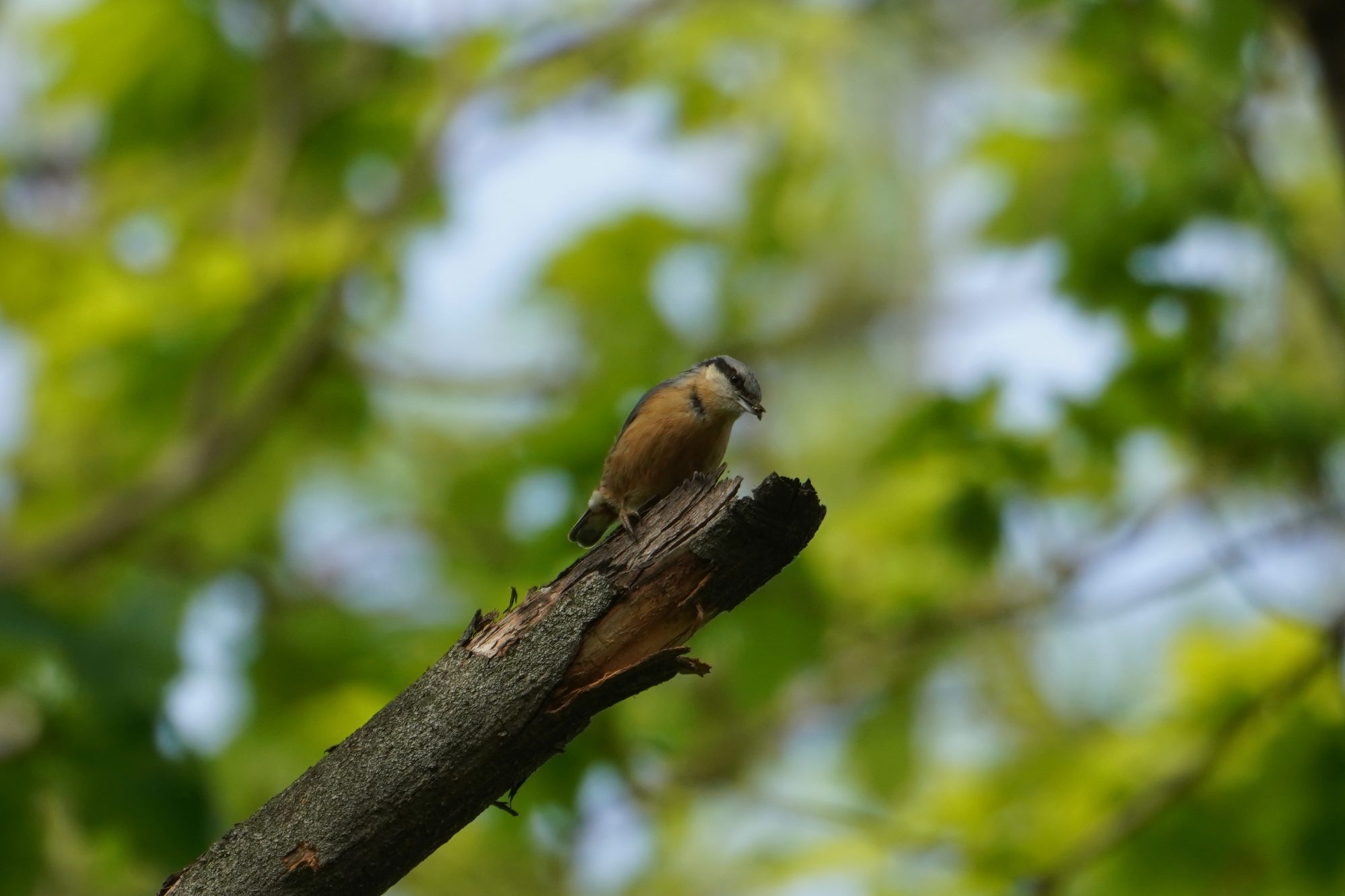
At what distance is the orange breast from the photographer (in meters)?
3.85

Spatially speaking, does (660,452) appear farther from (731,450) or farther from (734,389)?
(731,450)

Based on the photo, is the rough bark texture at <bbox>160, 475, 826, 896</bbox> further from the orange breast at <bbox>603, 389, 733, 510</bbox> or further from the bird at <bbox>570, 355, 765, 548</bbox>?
the orange breast at <bbox>603, 389, 733, 510</bbox>

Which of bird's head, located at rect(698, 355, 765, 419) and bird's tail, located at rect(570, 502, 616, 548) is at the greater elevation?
bird's tail, located at rect(570, 502, 616, 548)

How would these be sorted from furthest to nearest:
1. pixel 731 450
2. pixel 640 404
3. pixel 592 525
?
pixel 731 450 < pixel 592 525 < pixel 640 404

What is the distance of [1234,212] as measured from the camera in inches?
190

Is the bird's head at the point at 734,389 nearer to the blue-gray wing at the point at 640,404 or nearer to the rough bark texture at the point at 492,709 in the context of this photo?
the blue-gray wing at the point at 640,404

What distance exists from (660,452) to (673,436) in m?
0.06

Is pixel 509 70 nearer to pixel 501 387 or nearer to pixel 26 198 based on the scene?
pixel 501 387

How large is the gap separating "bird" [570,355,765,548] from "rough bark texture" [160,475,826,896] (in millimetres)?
1036

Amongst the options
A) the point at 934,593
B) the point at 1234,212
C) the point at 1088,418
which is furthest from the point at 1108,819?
the point at 1234,212

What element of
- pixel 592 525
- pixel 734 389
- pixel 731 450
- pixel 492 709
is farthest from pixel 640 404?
pixel 731 450

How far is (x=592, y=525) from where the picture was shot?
4.33 m

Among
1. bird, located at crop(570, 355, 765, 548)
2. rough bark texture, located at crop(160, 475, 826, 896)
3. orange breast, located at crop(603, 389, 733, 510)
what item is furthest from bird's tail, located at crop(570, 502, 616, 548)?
rough bark texture, located at crop(160, 475, 826, 896)

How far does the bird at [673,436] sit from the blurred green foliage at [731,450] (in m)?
0.69
